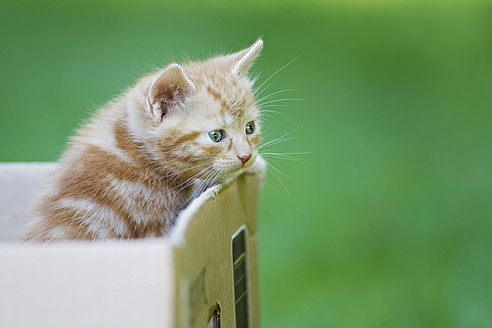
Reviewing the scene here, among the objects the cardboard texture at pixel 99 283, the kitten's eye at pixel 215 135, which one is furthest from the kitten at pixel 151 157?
the cardboard texture at pixel 99 283

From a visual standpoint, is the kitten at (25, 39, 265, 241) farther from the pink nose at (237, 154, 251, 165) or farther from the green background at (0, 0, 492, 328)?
the green background at (0, 0, 492, 328)

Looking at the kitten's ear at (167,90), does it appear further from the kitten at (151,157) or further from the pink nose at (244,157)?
the pink nose at (244,157)

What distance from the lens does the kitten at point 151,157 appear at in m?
1.05

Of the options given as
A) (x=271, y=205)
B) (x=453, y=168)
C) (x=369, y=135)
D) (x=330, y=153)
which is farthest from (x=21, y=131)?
Result: (x=453, y=168)

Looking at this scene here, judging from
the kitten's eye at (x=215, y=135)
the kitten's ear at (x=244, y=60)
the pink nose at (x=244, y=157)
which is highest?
the kitten's ear at (x=244, y=60)

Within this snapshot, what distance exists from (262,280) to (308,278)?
6.5 inches

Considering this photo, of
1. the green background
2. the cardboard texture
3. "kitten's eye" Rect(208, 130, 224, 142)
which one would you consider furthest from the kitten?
the green background

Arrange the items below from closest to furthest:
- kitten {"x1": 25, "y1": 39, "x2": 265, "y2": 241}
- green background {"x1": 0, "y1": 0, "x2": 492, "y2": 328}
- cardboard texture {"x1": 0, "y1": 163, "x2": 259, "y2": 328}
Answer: cardboard texture {"x1": 0, "y1": 163, "x2": 259, "y2": 328} → kitten {"x1": 25, "y1": 39, "x2": 265, "y2": 241} → green background {"x1": 0, "y1": 0, "x2": 492, "y2": 328}

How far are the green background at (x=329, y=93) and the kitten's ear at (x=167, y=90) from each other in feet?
3.55

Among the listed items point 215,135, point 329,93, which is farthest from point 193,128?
point 329,93

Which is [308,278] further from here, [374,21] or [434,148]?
[374,21]

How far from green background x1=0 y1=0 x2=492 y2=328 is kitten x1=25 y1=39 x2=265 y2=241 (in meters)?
1.02

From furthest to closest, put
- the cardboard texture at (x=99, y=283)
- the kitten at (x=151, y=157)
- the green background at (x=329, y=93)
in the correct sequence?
A: 1. the green background at (x=329, y=93)
2. the kitten at (x=151, y=157)
3. the cardboard texture at (x=99, y=283)

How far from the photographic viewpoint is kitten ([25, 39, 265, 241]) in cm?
105
